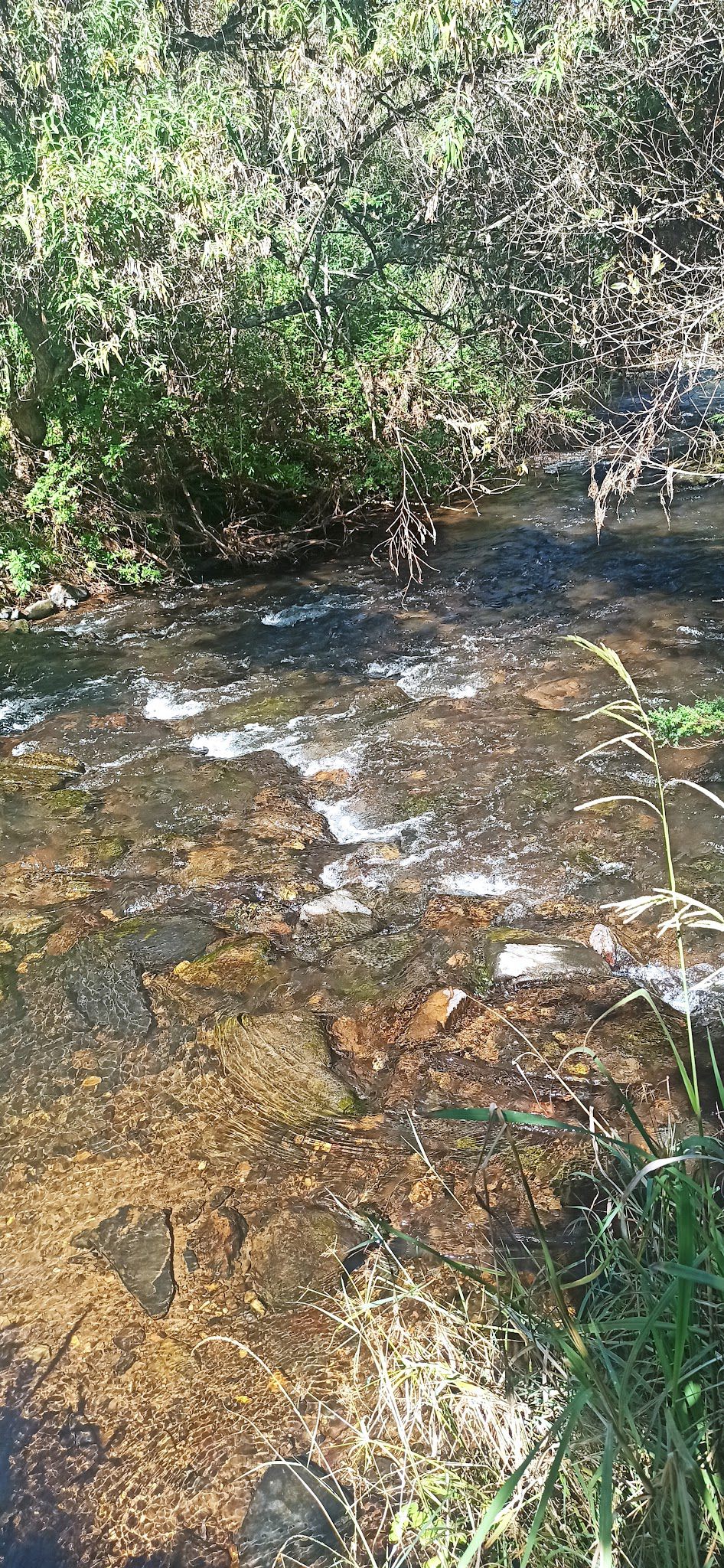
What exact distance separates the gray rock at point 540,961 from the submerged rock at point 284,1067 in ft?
2.57

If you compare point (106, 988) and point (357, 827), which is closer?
point (106, 988)

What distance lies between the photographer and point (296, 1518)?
2.20 m

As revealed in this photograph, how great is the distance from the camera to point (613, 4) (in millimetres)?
6285

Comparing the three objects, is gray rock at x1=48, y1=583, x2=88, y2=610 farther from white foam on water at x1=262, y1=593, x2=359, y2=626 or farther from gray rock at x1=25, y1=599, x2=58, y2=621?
white foam on water at x1=262, y1=593, x2=359, y2=626

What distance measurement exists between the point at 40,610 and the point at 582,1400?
8.86 metres

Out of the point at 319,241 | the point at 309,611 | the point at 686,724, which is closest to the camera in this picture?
the point at 686,724

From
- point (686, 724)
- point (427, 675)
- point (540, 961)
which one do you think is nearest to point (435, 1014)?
point (540, 961)

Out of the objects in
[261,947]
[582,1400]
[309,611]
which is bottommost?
[261,947]

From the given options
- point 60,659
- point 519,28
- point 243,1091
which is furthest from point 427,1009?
point 519,28

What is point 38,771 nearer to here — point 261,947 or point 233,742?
point 233,742

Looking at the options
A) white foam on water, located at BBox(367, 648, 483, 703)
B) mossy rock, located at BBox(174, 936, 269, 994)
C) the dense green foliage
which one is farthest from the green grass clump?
mossy rock, located at BBox(174, 936, 269, 994)

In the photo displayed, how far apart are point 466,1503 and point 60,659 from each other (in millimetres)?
7347

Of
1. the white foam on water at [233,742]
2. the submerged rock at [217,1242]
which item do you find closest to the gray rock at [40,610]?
the white foam on water at [233,742]

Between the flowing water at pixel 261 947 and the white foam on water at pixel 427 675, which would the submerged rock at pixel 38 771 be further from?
the white foam on water at pixel 427 675
